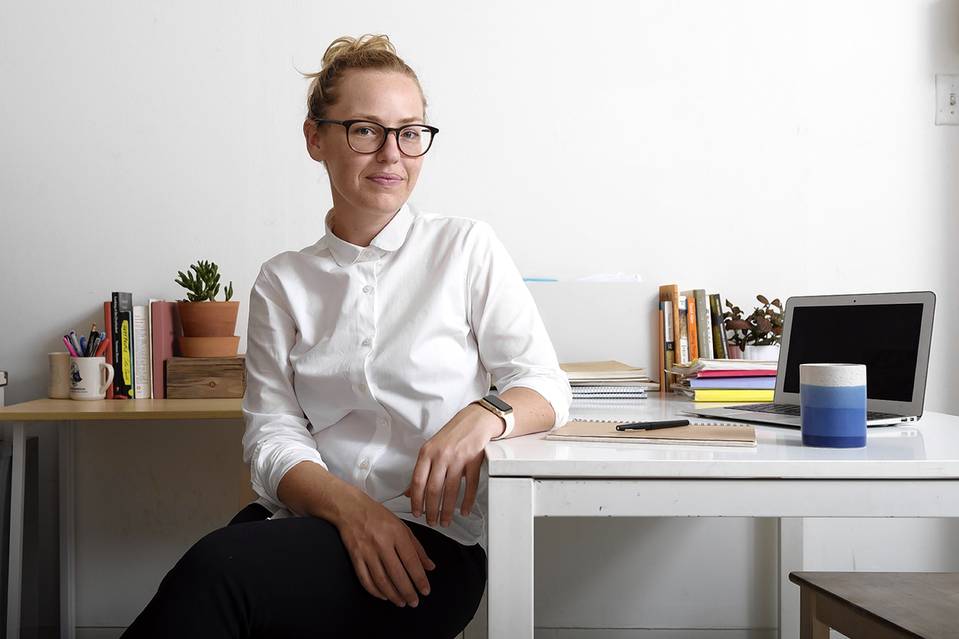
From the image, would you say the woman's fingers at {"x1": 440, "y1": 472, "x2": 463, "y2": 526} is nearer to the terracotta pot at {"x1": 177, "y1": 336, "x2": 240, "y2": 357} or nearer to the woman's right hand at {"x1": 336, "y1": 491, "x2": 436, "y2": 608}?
the woman's right hand at {"x1": 336, "y1": 491, "x2": 436, "y2": 608}

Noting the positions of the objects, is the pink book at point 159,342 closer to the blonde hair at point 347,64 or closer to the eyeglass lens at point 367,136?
the blonde hair at point 347,64

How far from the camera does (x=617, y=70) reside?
2.36 metres

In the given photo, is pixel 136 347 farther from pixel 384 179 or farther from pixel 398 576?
pixel 398 576

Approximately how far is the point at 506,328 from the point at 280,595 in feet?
1.68

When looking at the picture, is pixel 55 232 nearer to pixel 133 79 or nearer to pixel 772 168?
pixel 133 79

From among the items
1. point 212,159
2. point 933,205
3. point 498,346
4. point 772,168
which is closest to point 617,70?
point 772,168

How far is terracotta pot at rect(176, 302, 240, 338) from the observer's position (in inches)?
86.4

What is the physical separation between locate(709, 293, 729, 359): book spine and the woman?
2.95 feet

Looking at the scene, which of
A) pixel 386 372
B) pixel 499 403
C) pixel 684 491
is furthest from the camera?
pixel 386 372

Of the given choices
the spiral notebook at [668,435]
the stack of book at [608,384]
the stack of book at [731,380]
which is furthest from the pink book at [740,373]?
the spiral notebook at [668,435]

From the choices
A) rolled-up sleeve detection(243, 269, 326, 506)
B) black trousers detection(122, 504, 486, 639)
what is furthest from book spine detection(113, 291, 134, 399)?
black trousers detection(122, 504, 486, 639)

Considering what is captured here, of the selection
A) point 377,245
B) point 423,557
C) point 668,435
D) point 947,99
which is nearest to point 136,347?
point 377,245

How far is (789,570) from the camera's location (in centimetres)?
228

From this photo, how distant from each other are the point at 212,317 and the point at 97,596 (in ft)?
2.70
